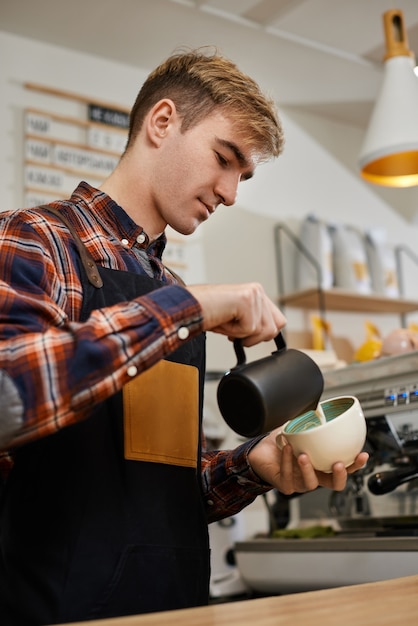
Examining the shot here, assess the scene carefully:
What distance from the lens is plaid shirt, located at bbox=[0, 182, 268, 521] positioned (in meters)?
0.87

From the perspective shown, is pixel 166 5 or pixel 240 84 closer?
pixel 240 84

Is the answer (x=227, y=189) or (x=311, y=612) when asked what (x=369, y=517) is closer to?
(x=227, y=189)

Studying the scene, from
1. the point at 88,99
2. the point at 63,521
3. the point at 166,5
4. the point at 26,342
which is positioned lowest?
the point at 63,521

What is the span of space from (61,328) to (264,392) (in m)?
0.26

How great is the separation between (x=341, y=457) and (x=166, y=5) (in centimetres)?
224

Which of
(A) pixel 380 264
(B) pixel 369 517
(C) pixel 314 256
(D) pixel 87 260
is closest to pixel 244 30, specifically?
(C) pixel 314 256

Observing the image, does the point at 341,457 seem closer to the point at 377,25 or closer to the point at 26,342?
the point at 26,342

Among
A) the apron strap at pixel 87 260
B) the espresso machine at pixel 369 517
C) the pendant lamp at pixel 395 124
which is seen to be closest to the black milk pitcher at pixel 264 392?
the apron strap at pixel 87 260

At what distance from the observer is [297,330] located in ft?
12.0

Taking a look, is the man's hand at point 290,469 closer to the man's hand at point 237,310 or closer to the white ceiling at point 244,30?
the man's hand at point 237,310

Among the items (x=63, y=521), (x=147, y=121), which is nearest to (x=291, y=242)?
(x=147, y=121)

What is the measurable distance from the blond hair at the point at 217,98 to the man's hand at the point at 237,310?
38 centimetres

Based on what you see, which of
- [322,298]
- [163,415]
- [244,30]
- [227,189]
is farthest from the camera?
[322,298]

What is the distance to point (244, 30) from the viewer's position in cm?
313
